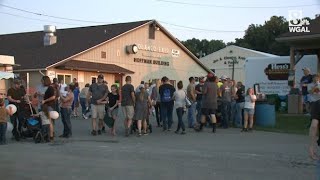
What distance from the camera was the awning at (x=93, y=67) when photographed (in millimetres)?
34344

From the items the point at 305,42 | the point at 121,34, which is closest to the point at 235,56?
the point at 121,34

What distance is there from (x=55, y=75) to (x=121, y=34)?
7355 millimetres

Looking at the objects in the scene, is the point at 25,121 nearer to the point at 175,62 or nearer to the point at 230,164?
the point at 230,164

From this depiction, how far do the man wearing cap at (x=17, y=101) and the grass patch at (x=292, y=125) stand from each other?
7755 mm

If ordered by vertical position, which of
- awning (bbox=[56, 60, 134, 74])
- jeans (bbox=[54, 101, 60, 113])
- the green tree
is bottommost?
jeans (bbox=[54, 101, 60, 113])

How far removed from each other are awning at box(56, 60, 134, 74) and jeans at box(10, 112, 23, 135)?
19.9 m

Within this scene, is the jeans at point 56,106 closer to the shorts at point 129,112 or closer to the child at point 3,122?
the child at point 3,122

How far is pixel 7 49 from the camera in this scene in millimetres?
42219

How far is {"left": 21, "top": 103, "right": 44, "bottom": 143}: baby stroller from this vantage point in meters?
13.6

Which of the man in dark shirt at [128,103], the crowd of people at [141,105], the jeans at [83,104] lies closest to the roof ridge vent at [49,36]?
the jeans at [83,104]

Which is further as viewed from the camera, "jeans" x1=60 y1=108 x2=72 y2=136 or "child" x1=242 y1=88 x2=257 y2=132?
"child" x1=242 y1=88 x2=257 y2=132

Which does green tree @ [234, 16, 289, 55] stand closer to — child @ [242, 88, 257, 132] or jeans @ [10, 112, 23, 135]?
child @ [242, 88, 257, 132]

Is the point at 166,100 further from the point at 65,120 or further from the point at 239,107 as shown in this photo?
the point at 65,120

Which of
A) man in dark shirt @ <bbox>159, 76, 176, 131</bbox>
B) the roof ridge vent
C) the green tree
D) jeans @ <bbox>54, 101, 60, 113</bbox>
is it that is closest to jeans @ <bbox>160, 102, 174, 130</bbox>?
man in dark shirt @ <bbox>159, 76, 176, 131</bbox>
